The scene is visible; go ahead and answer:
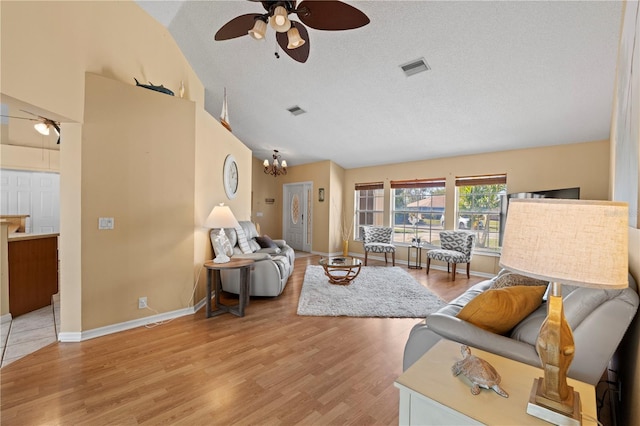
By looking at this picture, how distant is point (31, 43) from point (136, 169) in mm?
1190

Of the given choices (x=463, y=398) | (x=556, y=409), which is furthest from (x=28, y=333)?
(x=556, y=409)

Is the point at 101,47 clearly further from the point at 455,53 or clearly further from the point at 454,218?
the point at 454,218

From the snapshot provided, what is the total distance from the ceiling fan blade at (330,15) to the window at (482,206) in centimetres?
441

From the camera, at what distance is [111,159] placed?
2691 millimetres

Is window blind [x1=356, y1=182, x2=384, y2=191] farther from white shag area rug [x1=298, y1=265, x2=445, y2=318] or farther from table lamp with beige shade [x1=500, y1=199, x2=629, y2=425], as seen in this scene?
table lamp with beige shade [x1=500, y1=199, x2=629, y2=425]

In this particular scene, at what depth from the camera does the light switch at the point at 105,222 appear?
2.64 metres

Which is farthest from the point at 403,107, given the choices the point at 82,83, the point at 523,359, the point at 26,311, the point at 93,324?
the point at 26,311

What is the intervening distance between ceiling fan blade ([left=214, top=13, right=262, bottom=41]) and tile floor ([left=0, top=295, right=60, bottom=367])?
3156 mm

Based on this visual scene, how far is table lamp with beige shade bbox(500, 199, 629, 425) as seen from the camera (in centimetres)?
72

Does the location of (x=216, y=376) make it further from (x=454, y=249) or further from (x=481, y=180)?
(x=481, y=180)

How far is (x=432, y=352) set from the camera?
4.04 feet

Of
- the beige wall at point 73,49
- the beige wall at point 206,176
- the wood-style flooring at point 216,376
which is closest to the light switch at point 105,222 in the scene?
the beige wall at point 206,176

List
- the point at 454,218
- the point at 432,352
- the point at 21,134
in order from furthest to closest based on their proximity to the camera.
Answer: the point at 454,218 → the point at 21,134 → the point at 432,352

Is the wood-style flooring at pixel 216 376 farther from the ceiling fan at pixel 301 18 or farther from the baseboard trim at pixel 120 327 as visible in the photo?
the ceiling fan at pixel 301 18
